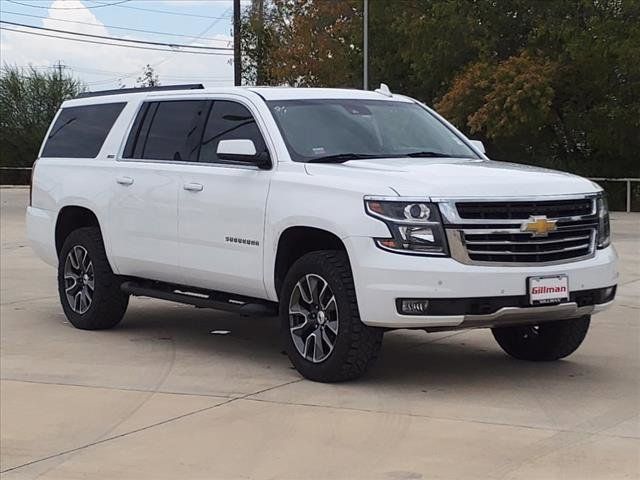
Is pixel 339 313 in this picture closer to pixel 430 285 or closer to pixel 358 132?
pixel 430 285

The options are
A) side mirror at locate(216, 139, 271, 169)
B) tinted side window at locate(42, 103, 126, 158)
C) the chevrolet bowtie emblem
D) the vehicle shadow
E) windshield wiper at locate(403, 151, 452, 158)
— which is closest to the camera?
the chevrolet bowtie emblem

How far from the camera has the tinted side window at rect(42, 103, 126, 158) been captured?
9844 mm

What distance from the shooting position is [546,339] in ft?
26.7

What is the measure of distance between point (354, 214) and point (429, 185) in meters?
0.50

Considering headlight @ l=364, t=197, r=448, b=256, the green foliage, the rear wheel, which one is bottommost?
the rear wheel

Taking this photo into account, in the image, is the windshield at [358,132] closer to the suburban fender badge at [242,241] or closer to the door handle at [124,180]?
the suburban fender badge at [242,241]

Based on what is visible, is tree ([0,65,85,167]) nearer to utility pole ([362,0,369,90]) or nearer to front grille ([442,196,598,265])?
utility pole ([362,0,369,90])

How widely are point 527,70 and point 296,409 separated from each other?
88.2ft

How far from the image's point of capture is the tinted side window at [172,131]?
28.8 feet

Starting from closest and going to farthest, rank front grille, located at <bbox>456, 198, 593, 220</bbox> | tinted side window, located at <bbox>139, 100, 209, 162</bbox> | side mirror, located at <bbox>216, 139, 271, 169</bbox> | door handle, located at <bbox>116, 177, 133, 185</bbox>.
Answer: front grille, located at <bbox>456, 198, 593, 220</bbox> < side mirror, located at <bbox>216, 139, 271, 169</bbox> < tinted side window, located at <bbox>139, 100, 209, 162</bbox> < door handle, located at <bbox>116, 177, 133, 185</bbox>

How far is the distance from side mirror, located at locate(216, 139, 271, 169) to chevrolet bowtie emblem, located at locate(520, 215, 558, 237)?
190cm

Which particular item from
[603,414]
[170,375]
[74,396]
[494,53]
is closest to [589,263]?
[603,414]

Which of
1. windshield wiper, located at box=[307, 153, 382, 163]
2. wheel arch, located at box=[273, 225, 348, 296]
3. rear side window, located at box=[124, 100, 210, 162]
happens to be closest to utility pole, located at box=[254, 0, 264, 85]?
rear side window, located at box=[124, 100, 210, 162]

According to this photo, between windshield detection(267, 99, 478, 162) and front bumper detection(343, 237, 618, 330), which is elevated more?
windshield detection(267, 99, 478, 162)
